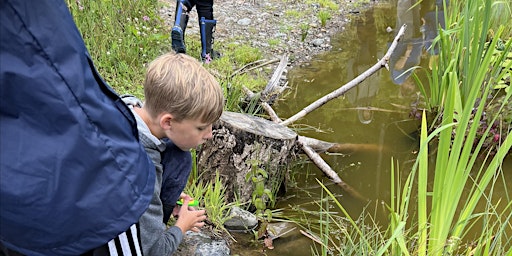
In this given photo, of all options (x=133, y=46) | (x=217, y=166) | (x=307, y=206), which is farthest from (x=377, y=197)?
(x=133, y=46)

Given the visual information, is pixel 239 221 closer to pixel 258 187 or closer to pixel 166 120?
pixel 258 187

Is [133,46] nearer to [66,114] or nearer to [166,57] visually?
[166,57]

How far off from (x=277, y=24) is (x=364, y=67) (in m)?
1.48

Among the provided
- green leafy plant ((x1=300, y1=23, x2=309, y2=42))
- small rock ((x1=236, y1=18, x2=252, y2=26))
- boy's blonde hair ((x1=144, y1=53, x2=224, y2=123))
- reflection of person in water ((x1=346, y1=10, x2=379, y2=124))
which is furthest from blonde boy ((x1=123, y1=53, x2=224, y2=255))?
small rock ((x1=236, y1=18, x2=252, y2=26))

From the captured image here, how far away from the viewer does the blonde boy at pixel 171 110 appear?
139 centimetres

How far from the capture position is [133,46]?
13.9 feet

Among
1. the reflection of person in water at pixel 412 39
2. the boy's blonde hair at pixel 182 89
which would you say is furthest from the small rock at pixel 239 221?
the reflection of person in water at pixel 412 39

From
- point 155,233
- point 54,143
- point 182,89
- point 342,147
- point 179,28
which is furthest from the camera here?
point 179,28

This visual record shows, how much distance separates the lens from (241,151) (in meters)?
2.71

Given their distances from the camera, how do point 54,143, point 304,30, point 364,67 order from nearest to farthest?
point 54,143 < point 364,67 < point 304,30

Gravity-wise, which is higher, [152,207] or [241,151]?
[152,207]

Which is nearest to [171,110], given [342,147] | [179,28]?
[342,147]

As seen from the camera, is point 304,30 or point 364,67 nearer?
point 364,67

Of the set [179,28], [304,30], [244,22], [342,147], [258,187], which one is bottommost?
[342,147]
